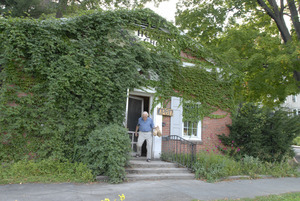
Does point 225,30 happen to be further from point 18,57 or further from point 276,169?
point 18,57

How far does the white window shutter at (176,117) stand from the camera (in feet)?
27.8

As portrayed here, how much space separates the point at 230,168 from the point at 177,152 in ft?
5.91

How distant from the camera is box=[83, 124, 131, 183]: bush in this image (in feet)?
17.9

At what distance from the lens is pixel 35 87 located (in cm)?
626

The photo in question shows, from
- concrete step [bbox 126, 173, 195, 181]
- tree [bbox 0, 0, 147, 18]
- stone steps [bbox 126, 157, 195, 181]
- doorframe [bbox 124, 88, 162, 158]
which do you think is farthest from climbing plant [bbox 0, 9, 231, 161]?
tree [bbox 0, 0, 147, 18]

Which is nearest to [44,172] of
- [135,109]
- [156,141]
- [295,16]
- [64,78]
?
[64,78]

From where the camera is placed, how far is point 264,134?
9.02 meters

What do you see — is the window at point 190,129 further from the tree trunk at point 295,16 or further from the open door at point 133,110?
the tree trunk at point 295,16

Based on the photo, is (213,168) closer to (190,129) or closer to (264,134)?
(190,129)

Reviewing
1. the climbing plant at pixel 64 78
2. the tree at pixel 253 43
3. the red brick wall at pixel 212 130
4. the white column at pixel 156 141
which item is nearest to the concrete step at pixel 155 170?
the white column at pixel 156 141

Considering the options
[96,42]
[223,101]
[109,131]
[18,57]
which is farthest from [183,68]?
[18,57]

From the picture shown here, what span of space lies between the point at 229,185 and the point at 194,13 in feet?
33.7

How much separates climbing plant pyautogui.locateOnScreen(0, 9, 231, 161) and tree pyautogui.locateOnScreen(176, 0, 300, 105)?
16.4 feet

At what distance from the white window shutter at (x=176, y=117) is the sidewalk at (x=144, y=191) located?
248 centimetres
